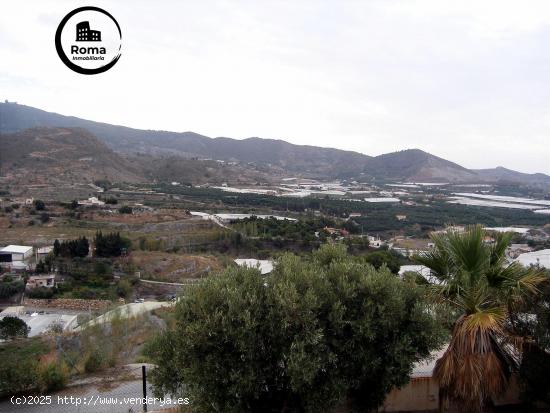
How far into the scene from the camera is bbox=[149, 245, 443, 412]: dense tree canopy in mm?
5223

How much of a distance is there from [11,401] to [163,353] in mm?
4341

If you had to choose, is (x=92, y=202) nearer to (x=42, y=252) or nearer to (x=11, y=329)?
(x=42, y=252)

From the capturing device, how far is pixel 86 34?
39.3 feet

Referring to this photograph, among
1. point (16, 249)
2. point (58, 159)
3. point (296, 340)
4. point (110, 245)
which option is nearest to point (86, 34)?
point (296, 340)

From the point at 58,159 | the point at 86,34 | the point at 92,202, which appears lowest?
the point at 92,202

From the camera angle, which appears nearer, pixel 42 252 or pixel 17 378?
pixel 17 378

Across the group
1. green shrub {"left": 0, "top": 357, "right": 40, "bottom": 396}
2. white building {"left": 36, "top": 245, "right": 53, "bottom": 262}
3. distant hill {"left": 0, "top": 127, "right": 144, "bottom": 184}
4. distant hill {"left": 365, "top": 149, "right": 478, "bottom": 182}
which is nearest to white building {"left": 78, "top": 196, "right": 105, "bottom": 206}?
white building {"left": 36, "top": 245, "right": 53, "bottom": 262}

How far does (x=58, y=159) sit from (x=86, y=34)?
90.3 meters

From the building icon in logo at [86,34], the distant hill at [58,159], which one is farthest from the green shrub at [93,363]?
the distant hill at [58,159]

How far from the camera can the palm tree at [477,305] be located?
4.93 m

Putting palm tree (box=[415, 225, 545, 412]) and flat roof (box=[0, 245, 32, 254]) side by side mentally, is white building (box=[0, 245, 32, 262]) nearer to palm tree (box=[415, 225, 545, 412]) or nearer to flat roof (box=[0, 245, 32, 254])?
flat roof (box=[0, 245, 32, 254])

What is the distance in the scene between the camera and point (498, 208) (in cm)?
8206

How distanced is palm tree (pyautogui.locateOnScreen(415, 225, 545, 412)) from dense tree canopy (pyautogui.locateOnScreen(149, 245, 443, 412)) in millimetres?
391

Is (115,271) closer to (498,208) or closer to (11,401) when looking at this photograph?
(11,401)
